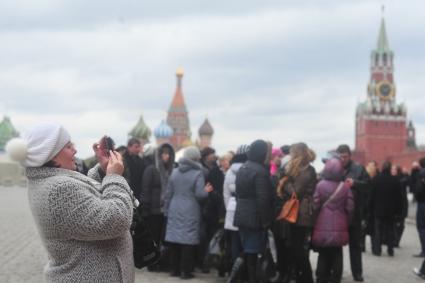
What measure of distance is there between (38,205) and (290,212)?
5.16 metres

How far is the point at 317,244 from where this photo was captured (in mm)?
8258

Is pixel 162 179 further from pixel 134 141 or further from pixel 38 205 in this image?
pixel 38 205

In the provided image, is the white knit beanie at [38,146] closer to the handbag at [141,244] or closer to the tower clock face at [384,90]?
the handbag at [141,244]

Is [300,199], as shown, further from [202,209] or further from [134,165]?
[134,165]

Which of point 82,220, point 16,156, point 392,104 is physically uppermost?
point 392,104

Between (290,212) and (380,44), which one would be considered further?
(380,44)

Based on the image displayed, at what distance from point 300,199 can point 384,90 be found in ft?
421

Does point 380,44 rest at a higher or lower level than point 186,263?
higher

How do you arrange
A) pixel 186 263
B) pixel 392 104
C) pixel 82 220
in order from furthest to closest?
pixel 392 104
pixel 186 263
pixel 82 220

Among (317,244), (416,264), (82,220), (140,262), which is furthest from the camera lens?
(416,264)

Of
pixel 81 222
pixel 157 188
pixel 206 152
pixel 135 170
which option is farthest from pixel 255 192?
pixel 81 222

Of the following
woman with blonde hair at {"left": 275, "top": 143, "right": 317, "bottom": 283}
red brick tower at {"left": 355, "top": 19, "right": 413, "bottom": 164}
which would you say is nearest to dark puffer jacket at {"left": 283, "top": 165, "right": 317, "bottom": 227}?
woman with blonde hair at {"left": 275, "top": 143, "right": 317, "bottom": 283}

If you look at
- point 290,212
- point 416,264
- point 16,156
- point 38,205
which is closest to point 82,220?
point 38,205

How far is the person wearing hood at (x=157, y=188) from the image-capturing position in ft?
32.4
